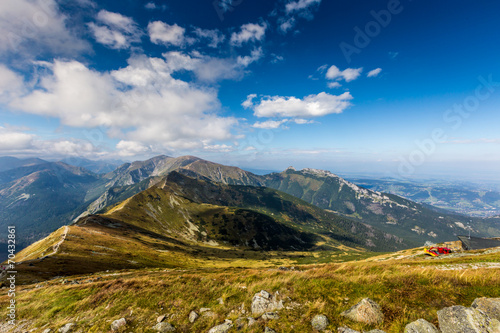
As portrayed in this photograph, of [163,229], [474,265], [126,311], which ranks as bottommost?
[163,229]

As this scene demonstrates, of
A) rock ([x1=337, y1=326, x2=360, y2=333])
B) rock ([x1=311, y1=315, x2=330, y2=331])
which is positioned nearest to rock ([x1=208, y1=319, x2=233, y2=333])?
rock ([x1=311, y1=315, x2=330, y2=331])

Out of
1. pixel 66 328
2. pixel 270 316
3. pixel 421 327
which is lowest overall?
pixel 66 328

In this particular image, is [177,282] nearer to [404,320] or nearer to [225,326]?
[225,326]

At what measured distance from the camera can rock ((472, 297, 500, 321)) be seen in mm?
7831

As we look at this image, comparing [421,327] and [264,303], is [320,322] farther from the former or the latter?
[264,303]

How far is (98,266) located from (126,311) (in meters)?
59.1

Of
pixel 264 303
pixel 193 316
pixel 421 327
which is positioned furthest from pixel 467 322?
pixel 193 316

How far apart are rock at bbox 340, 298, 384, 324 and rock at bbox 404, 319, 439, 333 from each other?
128 cm

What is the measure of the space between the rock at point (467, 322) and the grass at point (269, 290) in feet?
2.31

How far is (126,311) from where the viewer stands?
14.4 m

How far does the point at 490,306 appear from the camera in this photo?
823cm

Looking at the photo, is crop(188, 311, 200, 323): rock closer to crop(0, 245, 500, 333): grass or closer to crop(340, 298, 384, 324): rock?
crop(0, 245, 500, 333): grass

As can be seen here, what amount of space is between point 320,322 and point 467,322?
19.0ft

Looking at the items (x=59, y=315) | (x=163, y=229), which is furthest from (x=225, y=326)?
(x=163, y=229)
